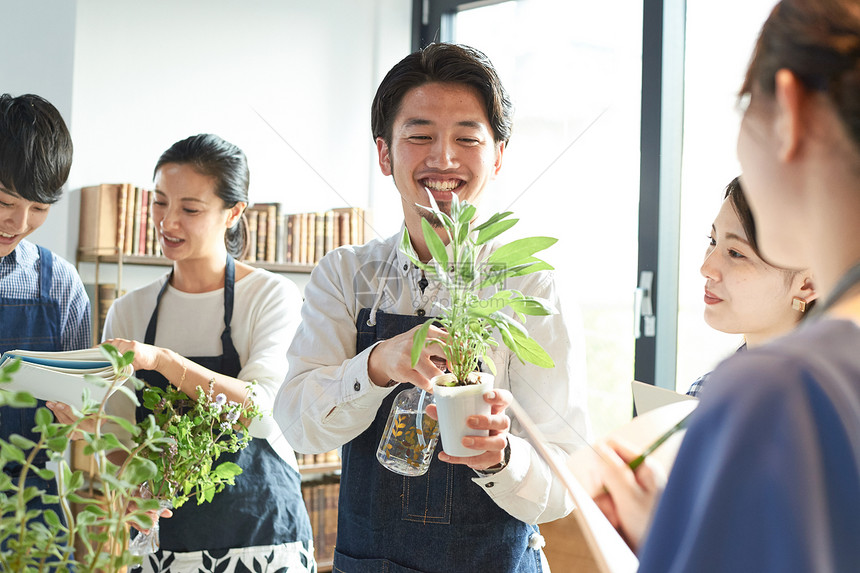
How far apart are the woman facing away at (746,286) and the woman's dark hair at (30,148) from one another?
5.48ft

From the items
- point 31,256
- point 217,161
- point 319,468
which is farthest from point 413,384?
point 319,468

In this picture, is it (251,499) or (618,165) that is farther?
(618,165)

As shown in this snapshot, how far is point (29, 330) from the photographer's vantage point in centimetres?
209

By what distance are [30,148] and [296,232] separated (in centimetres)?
201

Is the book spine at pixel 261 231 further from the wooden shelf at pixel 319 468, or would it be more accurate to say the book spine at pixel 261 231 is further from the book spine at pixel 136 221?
the wooden shelf at pixel 319 468

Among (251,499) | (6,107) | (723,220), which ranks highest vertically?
(6,107)

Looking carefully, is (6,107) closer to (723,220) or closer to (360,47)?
(723,220)

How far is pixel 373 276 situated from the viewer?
1651 millimetres

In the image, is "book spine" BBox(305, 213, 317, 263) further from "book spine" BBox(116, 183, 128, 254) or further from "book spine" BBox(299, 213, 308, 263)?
"book spine" BBox(116, 183, 128, 254)

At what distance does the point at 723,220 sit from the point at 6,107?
1.80 m

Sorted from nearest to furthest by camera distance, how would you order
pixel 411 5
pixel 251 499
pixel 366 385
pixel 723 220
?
pixel 366 385 → pixel 723 220 → pixel 251 499 → pixel 411 5

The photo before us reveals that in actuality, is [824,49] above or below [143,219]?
below

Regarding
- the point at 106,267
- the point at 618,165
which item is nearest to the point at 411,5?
the point at 618,165

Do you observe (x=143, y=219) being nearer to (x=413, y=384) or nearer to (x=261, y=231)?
(x=261, y=231)
